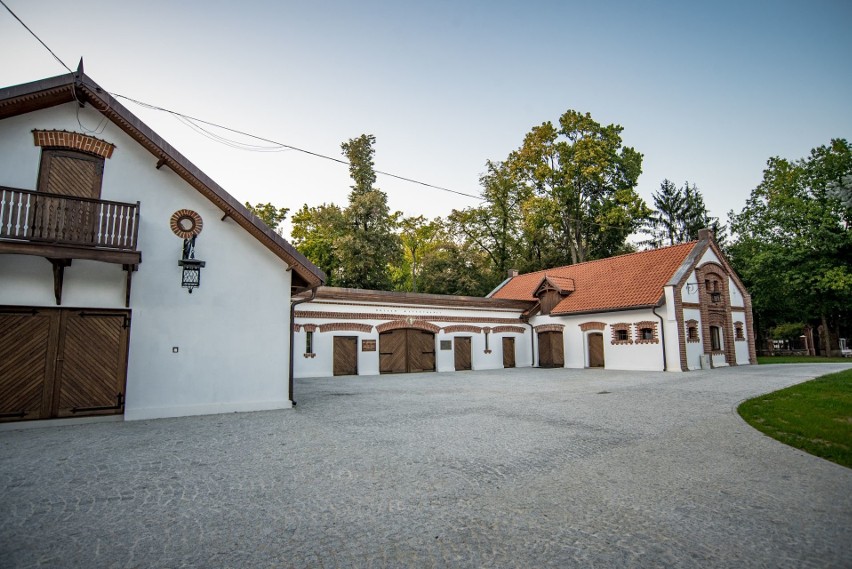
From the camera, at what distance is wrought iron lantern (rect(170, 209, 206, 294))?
950 centimetres

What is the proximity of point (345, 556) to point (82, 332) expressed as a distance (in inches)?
325

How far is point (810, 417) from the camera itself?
25.6ft

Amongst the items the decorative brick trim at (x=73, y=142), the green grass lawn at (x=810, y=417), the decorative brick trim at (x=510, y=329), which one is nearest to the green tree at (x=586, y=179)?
the decorative brick trim at (x=510, y=329)

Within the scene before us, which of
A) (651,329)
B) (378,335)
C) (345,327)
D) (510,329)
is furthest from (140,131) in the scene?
(651,329)

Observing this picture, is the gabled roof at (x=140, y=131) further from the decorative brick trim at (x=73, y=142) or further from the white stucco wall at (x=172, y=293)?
the decorative brick trim at (x=73, y=142)

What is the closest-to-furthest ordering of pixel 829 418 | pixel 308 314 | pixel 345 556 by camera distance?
1. pixel 345 556
2. pixel 829 418
3. pixel 308 314

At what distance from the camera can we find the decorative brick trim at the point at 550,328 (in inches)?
938

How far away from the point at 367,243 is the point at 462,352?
1101 cm

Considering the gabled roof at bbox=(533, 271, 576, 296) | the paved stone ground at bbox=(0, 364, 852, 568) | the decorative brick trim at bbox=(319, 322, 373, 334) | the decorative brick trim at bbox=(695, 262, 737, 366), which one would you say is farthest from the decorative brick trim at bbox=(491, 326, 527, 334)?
the paved stone ground at bbox=(0, 364, 852, 568)

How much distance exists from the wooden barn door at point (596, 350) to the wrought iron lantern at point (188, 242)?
1837 centimetres

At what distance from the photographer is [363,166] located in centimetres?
3200

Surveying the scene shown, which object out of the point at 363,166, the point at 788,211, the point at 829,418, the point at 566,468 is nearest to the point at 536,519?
the point at 566,468

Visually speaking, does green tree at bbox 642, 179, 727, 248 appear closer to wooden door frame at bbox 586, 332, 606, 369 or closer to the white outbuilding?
Answer: wooden door frame at bbox 586, 332, 606, 369

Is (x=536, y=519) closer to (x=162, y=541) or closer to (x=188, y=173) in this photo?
(x=162, y=541)
